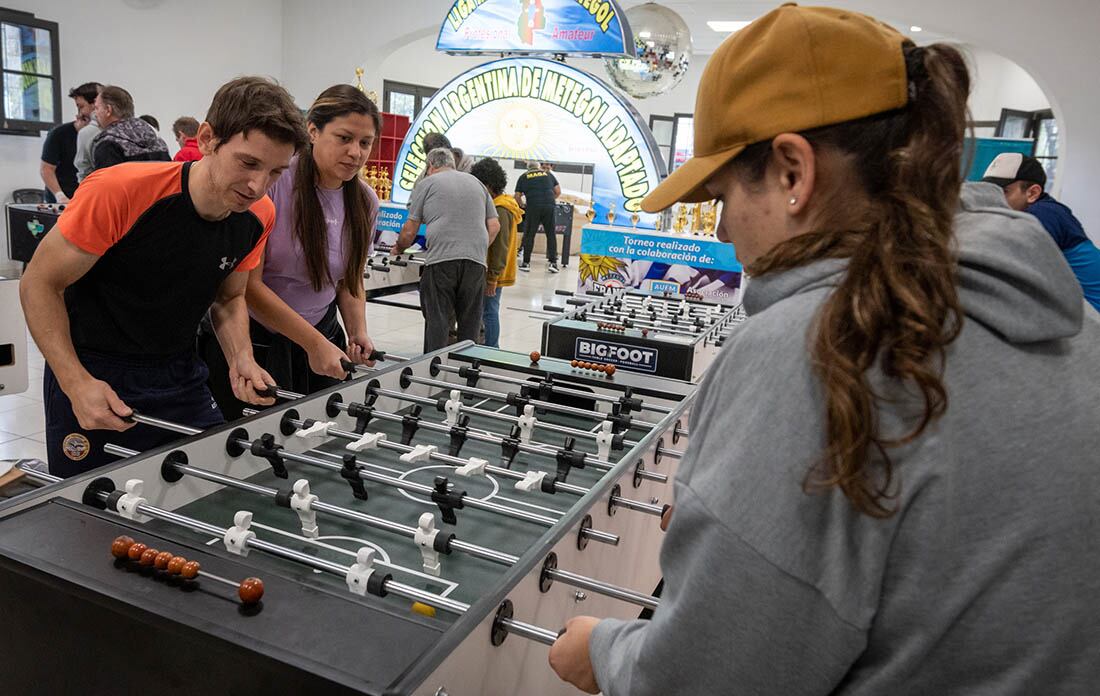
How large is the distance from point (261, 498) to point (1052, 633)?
1496mm

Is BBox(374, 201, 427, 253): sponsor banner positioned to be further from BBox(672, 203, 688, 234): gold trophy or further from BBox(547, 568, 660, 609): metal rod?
BBox(547, 568, 660, 609): metal rod

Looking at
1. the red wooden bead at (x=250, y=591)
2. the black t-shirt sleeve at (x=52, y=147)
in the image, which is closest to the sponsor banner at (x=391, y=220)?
the black t-shirt sleeve at (x=52, y=147)

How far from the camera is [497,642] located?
3.84 ft

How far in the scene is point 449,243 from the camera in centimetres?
491

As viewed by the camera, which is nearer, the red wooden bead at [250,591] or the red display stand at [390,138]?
the red wooden bead at [250,591]

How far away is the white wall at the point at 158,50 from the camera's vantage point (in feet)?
26.2

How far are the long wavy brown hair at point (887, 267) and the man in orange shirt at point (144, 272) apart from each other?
53.6 inches

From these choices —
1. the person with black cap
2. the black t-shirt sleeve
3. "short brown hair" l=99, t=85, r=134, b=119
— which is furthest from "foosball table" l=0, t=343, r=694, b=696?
the black t-shirt sleeve

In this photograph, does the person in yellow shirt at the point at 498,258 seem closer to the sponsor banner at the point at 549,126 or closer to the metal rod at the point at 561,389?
the sponsor banner at the point at 549,126

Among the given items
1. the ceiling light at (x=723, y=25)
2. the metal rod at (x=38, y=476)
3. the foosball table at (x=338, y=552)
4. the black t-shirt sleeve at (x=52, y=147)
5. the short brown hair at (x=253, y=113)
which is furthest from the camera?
the ceiling light at (x=723, y=25)

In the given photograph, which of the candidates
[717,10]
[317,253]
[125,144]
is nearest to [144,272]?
[317,253]

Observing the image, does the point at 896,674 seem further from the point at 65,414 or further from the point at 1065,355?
the point at 65,414

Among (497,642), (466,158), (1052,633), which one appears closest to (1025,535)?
(1052,633)

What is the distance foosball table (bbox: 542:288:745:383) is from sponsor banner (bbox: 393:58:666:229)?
1543 mm
